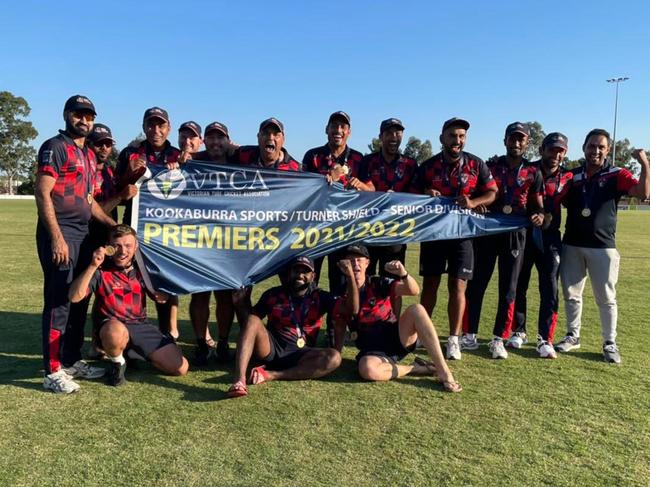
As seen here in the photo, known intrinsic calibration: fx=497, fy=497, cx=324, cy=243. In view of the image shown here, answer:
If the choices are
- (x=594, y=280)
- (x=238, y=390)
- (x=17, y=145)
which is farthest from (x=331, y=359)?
(x=17, y=145)

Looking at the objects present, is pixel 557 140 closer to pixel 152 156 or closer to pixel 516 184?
pixel 516 184

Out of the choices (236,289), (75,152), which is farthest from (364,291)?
(75,152)

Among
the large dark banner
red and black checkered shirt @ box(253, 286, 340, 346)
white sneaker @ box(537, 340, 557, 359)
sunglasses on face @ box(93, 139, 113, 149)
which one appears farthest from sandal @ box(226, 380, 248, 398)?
white sneaker @ box(537, 340, 557, 359)

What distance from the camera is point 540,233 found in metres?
6.04

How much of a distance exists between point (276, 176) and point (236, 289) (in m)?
1.33

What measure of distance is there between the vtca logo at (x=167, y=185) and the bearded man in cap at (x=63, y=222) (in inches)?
24.9

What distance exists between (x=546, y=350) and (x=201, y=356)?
3.85m

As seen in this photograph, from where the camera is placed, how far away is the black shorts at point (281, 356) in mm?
4816

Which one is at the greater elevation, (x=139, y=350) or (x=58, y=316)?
(x=58, y=316)

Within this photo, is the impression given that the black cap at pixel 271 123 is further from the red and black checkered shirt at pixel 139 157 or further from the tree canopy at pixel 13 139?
the tree canopy at pixel 13 139

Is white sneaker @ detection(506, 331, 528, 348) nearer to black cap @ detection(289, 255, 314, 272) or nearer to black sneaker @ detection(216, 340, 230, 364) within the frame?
black cap @ detection(289, 255, 314, 272)

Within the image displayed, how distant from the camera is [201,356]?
17.4 feet

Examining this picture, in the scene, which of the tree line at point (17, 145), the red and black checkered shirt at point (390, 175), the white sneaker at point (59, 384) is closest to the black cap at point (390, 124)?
the red and black checkered shirt at point (390, 175)

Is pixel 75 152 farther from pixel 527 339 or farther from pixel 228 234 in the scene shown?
pixel 527 339
